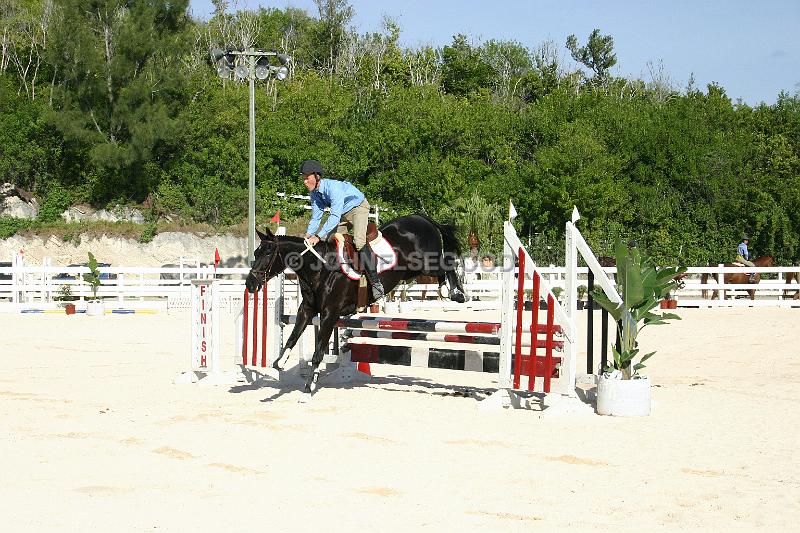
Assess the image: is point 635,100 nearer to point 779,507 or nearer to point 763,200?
point 763,200

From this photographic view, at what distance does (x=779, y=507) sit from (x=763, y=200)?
4038cm

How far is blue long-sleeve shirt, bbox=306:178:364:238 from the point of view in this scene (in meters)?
9.66

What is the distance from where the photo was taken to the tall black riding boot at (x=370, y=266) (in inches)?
392

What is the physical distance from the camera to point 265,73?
22.7m

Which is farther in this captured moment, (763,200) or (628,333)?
(763,200)

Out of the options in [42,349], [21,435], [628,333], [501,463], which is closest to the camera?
[501,463]

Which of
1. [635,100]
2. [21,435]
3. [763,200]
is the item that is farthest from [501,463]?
[635,100]

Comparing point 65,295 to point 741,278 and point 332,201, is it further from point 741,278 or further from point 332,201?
point 741,278

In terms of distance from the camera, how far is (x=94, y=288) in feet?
76.4

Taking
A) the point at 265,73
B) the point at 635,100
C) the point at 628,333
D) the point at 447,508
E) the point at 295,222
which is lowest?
the point at 447,508

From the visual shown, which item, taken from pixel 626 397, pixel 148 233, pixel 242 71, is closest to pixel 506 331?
pixel 626 397

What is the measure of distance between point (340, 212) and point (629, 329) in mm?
3086

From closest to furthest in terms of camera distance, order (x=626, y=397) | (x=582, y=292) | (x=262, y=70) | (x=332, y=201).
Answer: (x=626, y=397)
(x=332, y=201)
(x=262, y=70)
(x=582, y=292)

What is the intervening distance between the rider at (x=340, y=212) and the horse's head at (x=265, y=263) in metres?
0.36
